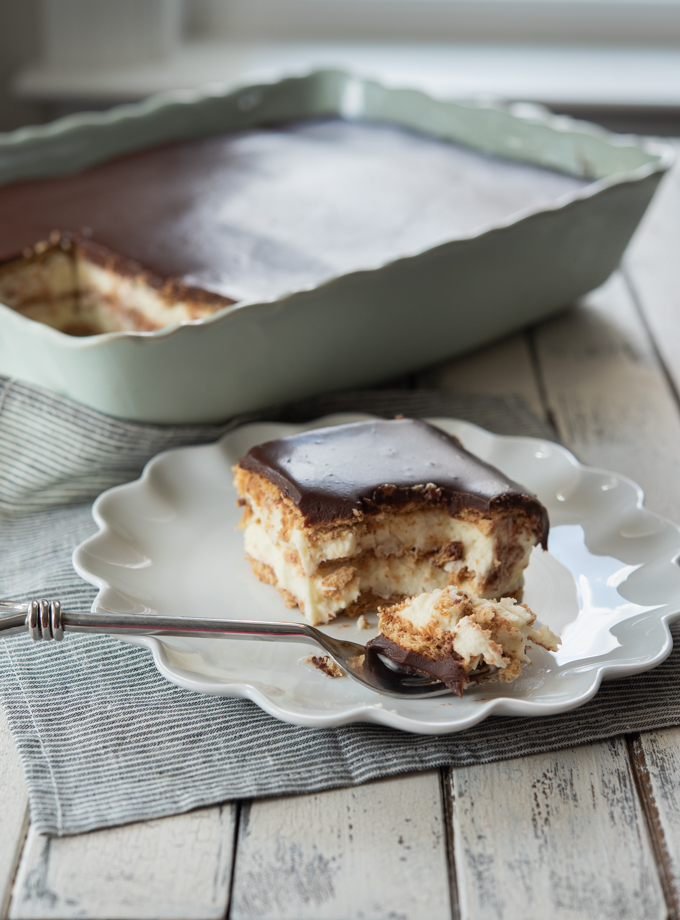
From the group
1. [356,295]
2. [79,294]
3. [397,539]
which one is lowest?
[79,294]

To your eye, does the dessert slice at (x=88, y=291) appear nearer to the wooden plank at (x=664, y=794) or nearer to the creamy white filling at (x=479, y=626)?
the creamy white filling at (x=479, y=626)

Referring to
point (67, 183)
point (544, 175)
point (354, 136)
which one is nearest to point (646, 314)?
point (544, 175)

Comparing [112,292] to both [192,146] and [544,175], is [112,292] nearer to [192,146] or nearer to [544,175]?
[192,146]

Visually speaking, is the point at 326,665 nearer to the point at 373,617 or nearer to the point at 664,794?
the point at 373,617

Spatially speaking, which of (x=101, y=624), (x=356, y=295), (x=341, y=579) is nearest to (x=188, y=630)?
(x=101, y=624)

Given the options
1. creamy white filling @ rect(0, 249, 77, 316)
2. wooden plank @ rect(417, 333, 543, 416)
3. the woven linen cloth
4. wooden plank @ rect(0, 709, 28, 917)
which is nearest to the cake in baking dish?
creamy white filling @ rect(0, 249, 77, 316)

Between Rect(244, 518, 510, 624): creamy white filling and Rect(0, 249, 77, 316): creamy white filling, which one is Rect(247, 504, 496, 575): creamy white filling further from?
Rect(0, 249, 77, 316): creamy white filling

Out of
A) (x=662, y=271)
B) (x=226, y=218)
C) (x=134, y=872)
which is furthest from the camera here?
(x=662, y=271)
